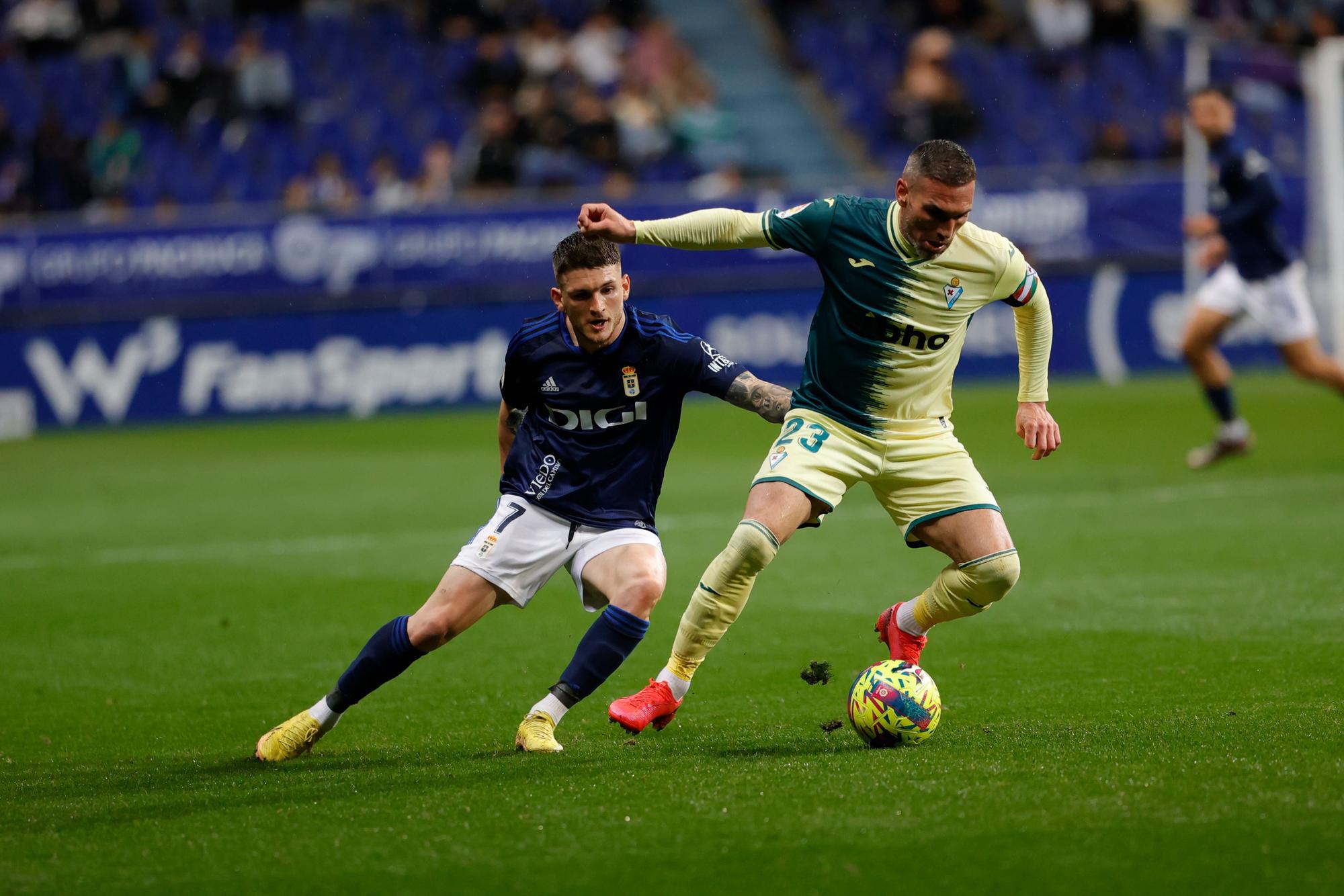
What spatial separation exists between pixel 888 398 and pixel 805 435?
1.12 feet

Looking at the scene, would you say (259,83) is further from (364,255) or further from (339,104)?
(364,255)

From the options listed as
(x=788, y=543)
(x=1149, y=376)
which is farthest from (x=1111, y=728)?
(x=1149, y=376)

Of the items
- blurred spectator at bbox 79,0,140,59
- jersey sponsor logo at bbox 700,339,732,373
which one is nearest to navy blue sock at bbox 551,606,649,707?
jersey sponsor logo at bbox 700,339,732,373

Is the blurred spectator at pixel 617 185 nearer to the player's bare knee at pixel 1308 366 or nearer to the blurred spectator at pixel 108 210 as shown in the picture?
the blurred spectator at pixel 108 210

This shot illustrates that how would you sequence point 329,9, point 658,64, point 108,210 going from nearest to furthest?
1. point 108,210
2. point 658,64
3. point 329,9

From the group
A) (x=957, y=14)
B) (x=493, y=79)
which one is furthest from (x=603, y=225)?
(x=957, y=14)

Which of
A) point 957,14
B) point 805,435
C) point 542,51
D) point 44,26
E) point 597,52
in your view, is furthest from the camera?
point 957,14

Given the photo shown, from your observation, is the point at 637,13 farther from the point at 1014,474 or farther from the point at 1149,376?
the point at 1014,474

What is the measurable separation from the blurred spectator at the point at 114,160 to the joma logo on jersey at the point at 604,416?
57.4 feet

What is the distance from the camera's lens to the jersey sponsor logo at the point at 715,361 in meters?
5.97

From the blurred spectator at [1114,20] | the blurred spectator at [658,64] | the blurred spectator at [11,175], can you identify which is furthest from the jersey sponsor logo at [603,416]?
the blurred spectator at [1114,20]

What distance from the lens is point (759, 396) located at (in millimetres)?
5996

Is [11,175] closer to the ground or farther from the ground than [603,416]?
closer to the ground

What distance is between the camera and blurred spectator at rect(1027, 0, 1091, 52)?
2538 cm
